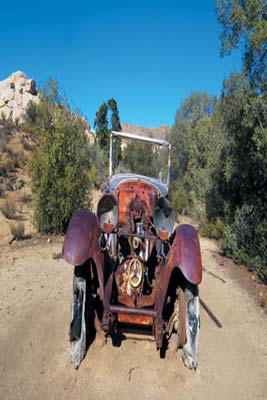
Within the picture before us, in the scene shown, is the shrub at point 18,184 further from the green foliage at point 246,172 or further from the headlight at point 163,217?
the headlight at point 163,217

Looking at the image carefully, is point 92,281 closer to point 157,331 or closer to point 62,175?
point 157,331

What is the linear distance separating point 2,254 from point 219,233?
6.38 m

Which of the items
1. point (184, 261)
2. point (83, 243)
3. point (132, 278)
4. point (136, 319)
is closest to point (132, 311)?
point (136, 319)

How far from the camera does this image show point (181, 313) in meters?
3.15

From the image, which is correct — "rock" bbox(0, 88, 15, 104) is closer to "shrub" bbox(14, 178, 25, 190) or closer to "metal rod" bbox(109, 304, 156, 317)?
"shrub" bbox(14, 178, 25, 190)

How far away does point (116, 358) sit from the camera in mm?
3309

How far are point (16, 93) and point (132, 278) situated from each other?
49.5 metres

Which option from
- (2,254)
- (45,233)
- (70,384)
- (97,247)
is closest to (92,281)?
(97,247)

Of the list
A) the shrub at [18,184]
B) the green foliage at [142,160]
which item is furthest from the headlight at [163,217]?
the green foliage at [142,160]

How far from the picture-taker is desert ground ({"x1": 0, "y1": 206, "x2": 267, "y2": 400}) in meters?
2.90

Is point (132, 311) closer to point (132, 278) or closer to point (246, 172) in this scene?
point (132, 278)

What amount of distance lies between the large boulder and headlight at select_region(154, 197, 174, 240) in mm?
43701

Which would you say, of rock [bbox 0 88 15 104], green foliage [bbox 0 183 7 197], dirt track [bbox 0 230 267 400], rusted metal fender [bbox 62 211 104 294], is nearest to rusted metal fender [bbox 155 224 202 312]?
rusted metal fender [bbox 62 211 104 294]

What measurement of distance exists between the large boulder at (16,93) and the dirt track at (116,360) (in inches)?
1691
